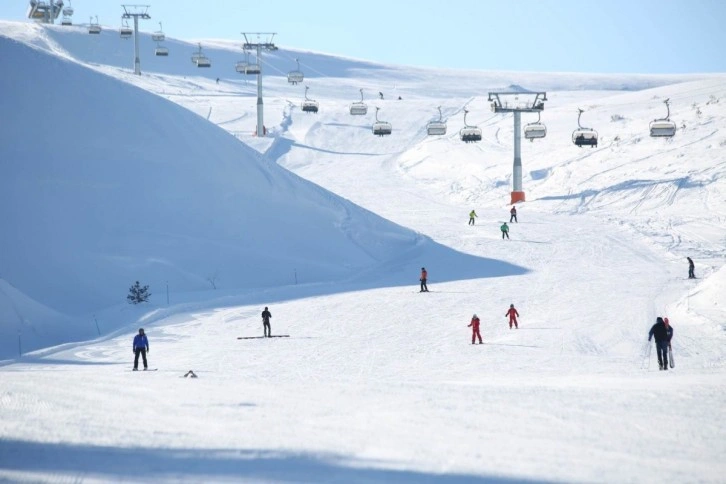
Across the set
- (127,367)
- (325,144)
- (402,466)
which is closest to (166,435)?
(402,466)

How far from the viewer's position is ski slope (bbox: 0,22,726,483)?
12125mm

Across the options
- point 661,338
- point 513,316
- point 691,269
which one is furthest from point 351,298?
point 661,338

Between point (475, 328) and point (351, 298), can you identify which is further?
point (351, 298)

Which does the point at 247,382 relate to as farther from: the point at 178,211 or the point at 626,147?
the point at 626,147

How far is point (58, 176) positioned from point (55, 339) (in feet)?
44.7

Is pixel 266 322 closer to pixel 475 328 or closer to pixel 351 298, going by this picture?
pixel 475 328

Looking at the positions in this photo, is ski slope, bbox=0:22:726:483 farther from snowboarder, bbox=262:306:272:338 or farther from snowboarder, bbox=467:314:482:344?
snowboarder, bbox=262:306:272:338

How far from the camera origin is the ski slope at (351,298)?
12.1 m

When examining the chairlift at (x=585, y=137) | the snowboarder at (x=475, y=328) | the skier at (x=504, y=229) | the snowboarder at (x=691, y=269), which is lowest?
the snowboarder at (x=475, y=328)

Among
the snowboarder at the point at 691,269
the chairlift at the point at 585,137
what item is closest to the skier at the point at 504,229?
the chairlift at the point at 585,137

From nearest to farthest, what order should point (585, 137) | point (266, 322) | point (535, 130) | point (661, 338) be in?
1. point (661, 338)
2. point (266, 322)
3. point (585, 137)
4. point (535, 130)

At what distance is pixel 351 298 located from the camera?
3562cm

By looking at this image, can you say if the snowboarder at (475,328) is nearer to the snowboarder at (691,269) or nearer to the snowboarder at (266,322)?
the snowboarder at (266,322)

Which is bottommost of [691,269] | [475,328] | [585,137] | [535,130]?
[475,328]
